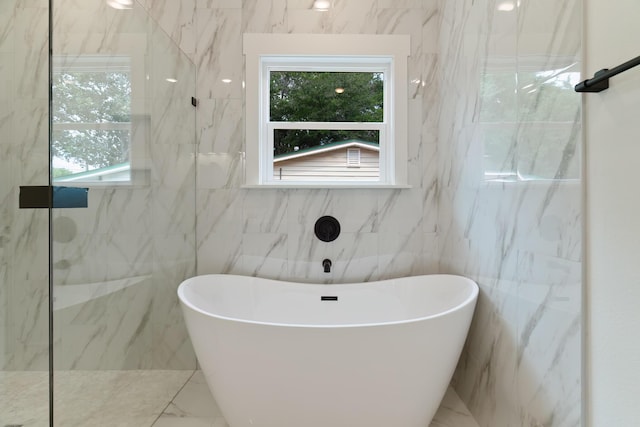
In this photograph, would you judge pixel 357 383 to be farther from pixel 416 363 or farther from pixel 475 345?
pixel 475 345

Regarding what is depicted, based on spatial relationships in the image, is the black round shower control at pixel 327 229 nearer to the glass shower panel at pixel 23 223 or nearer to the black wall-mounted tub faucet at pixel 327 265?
the black wall-mounted tub faucet at pixel 327 265

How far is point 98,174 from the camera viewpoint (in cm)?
141

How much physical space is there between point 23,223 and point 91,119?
0.53 m

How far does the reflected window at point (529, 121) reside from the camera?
106 cm

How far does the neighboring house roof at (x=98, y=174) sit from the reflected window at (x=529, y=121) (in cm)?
175

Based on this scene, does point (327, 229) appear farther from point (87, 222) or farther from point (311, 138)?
point (87, 222)

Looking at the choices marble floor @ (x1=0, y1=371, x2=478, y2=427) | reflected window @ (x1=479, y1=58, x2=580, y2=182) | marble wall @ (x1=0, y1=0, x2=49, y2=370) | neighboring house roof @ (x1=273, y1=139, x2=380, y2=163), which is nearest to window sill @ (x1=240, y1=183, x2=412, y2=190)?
neighboring house roof @ (x1=273, y1=139, x2=380, y2=163)

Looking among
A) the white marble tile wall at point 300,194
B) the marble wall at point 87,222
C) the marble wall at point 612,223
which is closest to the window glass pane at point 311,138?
the white marble tile wall at point 300,194

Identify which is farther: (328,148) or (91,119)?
(328,148)

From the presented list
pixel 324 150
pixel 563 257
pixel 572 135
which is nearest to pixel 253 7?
pixel 324 150

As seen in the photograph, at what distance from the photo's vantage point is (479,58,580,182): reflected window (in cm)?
106

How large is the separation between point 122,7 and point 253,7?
877 millimetres

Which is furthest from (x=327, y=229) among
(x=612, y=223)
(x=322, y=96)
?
(x=612, y=223)

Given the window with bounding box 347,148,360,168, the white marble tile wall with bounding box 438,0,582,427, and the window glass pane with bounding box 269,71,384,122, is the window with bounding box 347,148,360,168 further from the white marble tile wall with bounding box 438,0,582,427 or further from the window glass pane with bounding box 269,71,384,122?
the white marble tile wall with bounding box 438,0,582,427
